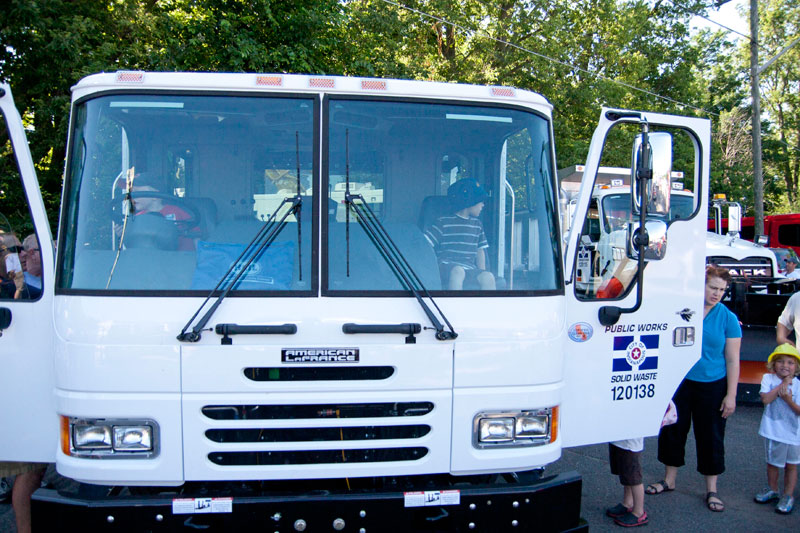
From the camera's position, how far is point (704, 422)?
5074 millimetres

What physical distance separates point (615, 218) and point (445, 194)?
7078mm

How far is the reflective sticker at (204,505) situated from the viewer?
121 inches

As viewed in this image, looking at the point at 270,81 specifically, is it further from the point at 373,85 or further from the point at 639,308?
the point at 639,308

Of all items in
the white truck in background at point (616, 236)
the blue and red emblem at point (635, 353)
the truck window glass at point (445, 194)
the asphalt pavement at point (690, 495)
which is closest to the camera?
the truck window glass at point (445, 194)

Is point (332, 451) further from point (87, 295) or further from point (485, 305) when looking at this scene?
point (87, 295)

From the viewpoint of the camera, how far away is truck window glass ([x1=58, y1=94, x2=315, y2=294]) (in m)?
3.28

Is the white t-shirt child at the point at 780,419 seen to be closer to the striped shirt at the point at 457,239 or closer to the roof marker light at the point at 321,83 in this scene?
the striped shirt at the point at 457,239

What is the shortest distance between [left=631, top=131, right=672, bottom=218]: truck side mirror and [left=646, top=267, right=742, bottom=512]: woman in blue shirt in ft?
5.95

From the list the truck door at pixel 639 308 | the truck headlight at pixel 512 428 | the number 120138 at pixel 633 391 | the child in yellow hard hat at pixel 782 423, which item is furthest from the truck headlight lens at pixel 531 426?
the child in yellow hard hat at pixel 782 423

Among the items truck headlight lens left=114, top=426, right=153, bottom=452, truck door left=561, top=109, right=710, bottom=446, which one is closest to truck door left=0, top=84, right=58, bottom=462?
truck headlight lens left=114, top=426, right=153, bottom=452

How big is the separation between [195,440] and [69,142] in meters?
1.63

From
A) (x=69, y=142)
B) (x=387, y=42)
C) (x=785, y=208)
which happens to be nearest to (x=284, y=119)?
(x=69, y=142)

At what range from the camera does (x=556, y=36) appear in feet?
68.4

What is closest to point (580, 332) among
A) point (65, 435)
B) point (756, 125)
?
point (65, 435)
